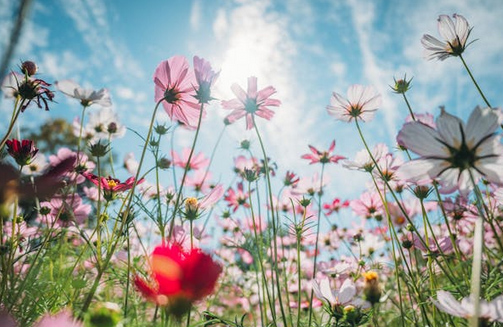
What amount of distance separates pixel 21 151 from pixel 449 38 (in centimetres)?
103

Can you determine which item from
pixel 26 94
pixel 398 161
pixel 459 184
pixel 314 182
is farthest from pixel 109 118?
pixel 459 184

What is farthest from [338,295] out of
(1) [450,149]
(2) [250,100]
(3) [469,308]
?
(2) [250,100]

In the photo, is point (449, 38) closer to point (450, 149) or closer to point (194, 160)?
point (450, 149)

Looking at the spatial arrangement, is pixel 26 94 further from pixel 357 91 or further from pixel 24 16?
pixel 357 91

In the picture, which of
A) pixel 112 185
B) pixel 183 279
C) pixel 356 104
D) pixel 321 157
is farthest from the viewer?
pixel 321 157

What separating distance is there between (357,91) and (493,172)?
1.86ft

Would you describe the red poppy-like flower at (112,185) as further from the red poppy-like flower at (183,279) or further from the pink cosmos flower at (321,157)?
the pink cosmos flower at (321,157)

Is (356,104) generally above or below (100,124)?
below

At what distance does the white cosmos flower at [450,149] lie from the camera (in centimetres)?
45

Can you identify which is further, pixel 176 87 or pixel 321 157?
pixel 321 157

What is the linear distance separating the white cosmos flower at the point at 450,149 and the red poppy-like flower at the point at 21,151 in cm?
74


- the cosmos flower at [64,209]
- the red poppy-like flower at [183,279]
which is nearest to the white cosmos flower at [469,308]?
the red poppy-like flower at [183,279]

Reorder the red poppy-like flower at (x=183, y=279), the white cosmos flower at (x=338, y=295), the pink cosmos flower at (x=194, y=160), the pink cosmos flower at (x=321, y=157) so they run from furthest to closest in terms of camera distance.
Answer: the pink cosmos flower at (x=194, y=160)
the pink cosmos flower at (x=321, y=157)
the white cosmos flower at (x=338, y=295)
the red poppy-like flower at (x=183, y=279)

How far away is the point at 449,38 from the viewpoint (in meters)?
0.81
